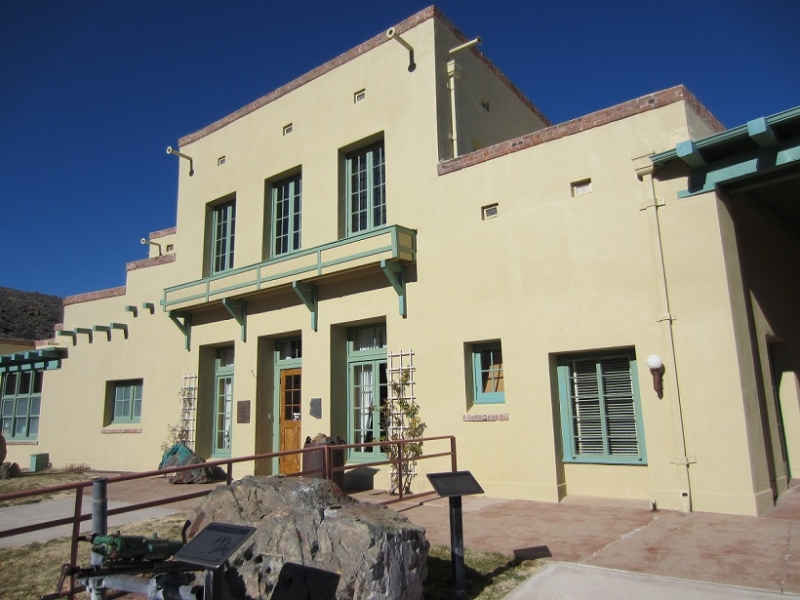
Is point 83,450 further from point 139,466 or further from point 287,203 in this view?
point 287,203

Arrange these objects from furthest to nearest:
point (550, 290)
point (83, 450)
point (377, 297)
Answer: point (83, 450) < point (377, 297) < point (550, 290)

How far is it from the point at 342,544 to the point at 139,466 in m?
12.6

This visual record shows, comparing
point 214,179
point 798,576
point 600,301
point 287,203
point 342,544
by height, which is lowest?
point 798,576

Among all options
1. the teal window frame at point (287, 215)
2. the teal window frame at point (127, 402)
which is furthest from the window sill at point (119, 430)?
the teal window frame at point (287, 215)

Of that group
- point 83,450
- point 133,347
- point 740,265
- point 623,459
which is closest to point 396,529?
point 623,459

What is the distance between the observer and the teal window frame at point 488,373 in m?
9.93

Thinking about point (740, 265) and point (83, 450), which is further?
point (83, 450)

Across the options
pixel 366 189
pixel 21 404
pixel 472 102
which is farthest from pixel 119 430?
pixel 472 102

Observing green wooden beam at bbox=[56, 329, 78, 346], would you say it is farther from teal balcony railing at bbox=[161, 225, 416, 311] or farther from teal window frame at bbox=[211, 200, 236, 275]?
teal window frame at bbox=[211, 200, 236, 275]

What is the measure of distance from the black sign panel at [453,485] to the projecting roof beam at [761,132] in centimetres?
544

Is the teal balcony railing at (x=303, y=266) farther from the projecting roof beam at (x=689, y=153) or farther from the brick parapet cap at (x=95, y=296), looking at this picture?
the projecting roof beam at (x=689, y=153)

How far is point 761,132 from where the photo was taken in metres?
7.22

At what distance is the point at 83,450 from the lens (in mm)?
16531

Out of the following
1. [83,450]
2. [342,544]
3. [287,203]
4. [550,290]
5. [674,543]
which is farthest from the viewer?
[83,450]
